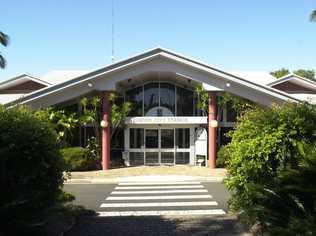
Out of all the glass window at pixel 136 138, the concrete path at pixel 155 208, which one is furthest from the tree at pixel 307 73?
the concrete path at pixel 155 208

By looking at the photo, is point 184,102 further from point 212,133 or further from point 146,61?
point 146,61

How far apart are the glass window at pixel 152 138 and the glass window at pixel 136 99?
48.8 inches

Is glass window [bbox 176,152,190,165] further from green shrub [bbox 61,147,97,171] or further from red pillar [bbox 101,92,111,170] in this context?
green shrub [bbox 61,147,97,171]

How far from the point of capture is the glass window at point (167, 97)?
28816 millimetres

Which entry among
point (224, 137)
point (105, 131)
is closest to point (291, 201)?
point (105, 131)

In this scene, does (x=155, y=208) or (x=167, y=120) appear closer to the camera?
(x=155, y=208)

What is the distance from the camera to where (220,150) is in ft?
86.8

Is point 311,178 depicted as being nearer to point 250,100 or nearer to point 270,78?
point 250,100

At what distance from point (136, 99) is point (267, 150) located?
20.2m

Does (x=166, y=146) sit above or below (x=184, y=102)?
below

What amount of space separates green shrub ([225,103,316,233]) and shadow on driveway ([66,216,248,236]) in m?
0.82

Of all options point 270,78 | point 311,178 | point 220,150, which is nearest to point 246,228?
point 311,178

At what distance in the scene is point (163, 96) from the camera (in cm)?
2894

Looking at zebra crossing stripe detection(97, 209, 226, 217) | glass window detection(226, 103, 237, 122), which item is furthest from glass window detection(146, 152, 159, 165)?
zebra crossing stripe detection(97, 209, 226, 217)
